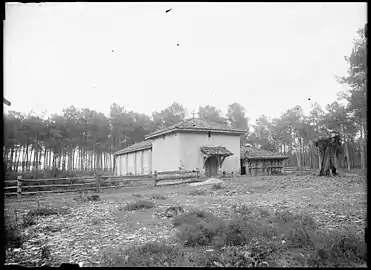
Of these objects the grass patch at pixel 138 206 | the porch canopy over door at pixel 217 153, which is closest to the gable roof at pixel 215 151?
the porch canopy over door at pixel 217 153

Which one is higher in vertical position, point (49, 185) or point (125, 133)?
point (125, 133)

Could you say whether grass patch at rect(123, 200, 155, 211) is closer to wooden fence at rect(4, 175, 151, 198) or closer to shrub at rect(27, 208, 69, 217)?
shrub at rect(27, 208, 69, 217)

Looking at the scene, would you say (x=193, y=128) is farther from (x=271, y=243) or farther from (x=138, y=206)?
(x=271, y=243)

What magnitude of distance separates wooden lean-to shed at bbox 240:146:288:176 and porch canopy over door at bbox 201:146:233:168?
12.6ft

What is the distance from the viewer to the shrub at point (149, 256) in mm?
3484

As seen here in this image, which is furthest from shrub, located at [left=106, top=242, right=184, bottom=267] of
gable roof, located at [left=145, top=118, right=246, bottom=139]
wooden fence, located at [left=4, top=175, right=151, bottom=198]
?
gable roof, located at [left=145, top=118, right=246, bottom=139]

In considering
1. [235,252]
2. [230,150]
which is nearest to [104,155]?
[230,150]

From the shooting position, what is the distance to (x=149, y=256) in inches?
149

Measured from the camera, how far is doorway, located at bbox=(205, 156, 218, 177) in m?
24.7

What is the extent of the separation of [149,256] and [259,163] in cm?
2645

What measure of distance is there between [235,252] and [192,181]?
52.8ft

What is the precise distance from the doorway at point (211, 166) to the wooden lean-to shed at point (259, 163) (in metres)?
4.21

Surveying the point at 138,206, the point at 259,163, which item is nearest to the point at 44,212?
the point at 138,206

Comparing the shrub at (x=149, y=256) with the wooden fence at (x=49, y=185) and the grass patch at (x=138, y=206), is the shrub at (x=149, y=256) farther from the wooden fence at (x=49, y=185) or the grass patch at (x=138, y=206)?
the wooden fence at (x=49, y=185)
